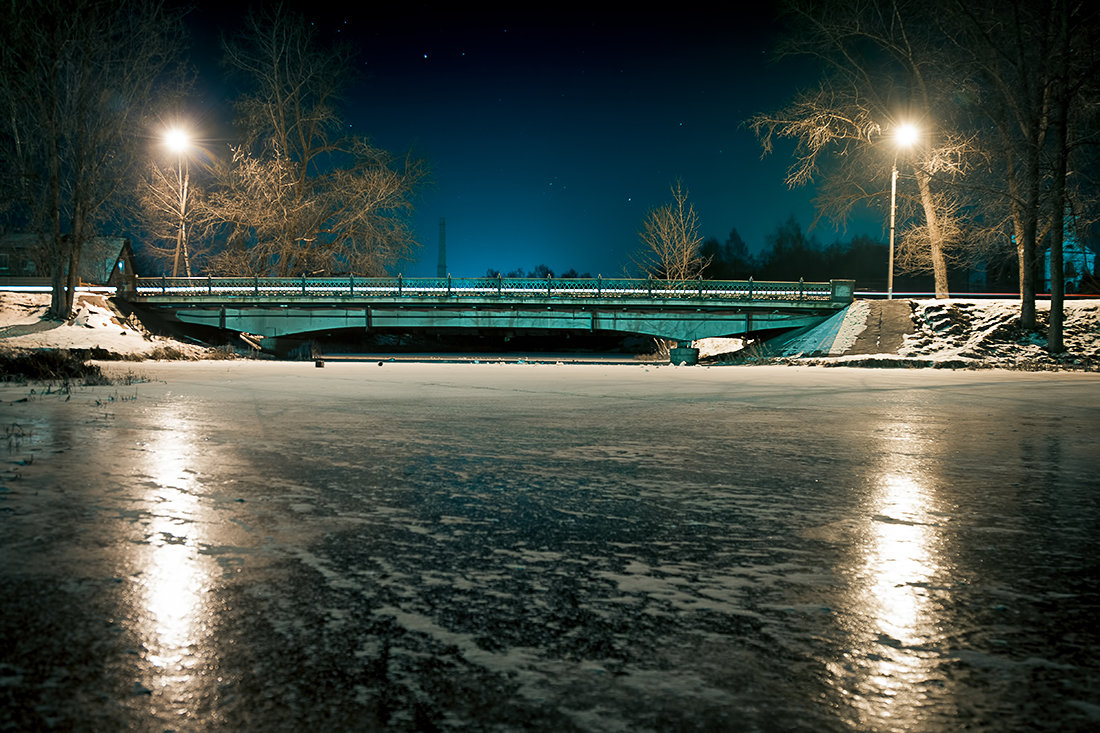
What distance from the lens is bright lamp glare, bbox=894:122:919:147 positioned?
1193 inches

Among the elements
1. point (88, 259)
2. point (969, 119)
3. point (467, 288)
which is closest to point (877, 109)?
point (969, 119)

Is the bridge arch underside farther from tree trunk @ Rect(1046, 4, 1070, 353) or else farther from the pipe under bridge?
tree trunk @ Rect(1046, 4, 1070, 353)

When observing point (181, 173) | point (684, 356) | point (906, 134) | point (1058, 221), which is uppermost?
point (181, 173)

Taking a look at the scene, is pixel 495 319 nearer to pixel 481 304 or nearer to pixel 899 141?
pixel 481 304

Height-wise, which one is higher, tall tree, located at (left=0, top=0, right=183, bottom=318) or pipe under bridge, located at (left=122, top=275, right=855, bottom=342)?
tall tree, located at (left=0, top=0, right=183, bottom=318)

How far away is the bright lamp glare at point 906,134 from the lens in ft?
99.4

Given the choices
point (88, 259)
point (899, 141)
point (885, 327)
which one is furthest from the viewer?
point (88, 259)

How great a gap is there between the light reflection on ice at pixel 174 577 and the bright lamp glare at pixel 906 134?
30512mm

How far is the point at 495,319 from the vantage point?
130 ft

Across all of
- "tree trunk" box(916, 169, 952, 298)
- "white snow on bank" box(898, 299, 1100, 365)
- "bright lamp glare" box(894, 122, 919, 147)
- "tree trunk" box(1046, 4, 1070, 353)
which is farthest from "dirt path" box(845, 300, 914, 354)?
"bright lamp glare" box(894, 122, 919, 147)

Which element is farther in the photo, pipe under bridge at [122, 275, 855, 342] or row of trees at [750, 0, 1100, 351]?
pipe under bridge at [122, 275, 855, 342]

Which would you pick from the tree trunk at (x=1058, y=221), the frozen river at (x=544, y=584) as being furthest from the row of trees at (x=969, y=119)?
the frozen river at (x=544, y=584)

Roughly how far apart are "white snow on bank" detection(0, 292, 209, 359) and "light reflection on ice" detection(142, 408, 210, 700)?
2391cm

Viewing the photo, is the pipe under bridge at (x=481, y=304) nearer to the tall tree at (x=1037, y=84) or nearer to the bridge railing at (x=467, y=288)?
the bridge railing at (x=467, y=288)
